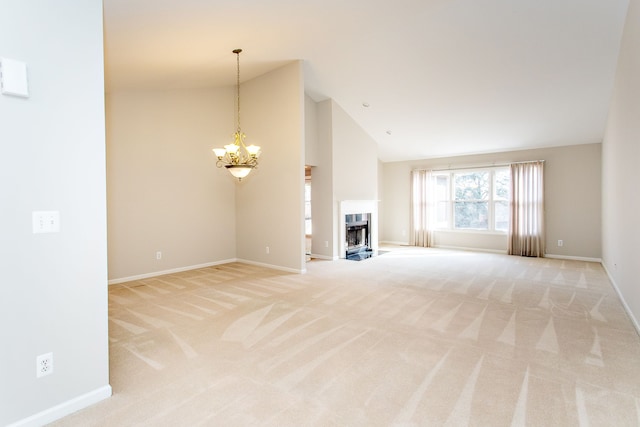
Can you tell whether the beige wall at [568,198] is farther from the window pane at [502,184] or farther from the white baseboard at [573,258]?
the window pane at [502,184]

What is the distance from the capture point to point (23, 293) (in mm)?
1774

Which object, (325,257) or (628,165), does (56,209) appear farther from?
(325,257)

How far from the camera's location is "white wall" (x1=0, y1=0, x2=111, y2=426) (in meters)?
1.73

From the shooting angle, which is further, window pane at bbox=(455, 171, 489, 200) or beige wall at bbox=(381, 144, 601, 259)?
window pane at bbox=(455, 171, 489, 200)

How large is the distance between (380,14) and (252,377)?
4453mm

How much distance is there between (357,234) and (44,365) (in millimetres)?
6717

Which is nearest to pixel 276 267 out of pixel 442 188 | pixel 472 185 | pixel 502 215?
pixel 442 188

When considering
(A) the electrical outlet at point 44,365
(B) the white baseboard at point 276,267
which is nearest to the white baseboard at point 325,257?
(B) the white baseboard at point 276,267

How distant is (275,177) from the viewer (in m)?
6.20

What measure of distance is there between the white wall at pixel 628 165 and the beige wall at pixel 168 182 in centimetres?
621

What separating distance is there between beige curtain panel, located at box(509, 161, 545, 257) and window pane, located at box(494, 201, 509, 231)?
310mm

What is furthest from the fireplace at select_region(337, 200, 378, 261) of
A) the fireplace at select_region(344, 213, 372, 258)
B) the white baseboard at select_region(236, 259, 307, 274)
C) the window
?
the window

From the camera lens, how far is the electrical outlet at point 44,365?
Answer: 6.01 feet

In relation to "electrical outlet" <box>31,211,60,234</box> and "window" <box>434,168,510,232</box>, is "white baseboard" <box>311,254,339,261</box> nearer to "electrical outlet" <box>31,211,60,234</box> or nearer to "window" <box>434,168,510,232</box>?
"window" <box>434,168,510,232</box>
